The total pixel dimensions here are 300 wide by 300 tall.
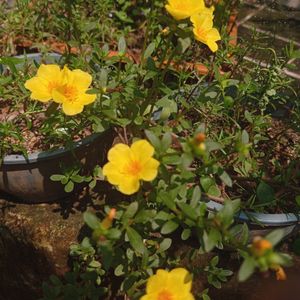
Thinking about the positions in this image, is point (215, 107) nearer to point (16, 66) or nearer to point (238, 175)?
point (238, 175)

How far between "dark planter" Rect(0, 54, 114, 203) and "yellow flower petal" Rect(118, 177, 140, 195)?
40cm

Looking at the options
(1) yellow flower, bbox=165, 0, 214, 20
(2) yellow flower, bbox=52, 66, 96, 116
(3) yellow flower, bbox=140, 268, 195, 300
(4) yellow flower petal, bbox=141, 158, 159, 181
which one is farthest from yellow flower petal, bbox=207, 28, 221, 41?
(3) yellow flower, bbox=140, 268, 195, 300

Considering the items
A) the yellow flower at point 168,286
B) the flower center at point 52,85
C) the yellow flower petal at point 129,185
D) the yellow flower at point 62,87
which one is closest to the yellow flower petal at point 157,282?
the yellow flower at point 168,286

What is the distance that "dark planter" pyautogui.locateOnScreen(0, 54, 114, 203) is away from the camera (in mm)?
1579

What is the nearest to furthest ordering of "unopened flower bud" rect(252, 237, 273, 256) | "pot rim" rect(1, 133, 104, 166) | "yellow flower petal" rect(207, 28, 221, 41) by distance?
"unopened flower bud" rect(252, 237, 273, 256), "yellow flower petal" rect(207, 28, 221, 41), "pot rim" rect(1, 133, 104, 166)

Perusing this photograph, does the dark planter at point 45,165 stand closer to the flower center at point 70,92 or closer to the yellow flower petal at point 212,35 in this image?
the flower center at point 70,92

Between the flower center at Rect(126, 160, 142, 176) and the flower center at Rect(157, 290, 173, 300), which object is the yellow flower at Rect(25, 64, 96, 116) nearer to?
the flower center at Rect(126, 160, 142, 176)

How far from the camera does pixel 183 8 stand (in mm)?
1186

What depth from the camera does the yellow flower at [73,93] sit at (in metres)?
1.29

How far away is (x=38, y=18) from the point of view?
91.0 inches

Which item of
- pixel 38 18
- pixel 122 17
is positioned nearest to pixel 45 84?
pixel 38 18

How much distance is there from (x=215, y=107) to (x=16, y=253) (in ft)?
3.00

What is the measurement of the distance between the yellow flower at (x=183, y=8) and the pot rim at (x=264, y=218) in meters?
0.60

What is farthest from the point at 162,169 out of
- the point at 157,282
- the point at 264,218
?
the point at 264,218
